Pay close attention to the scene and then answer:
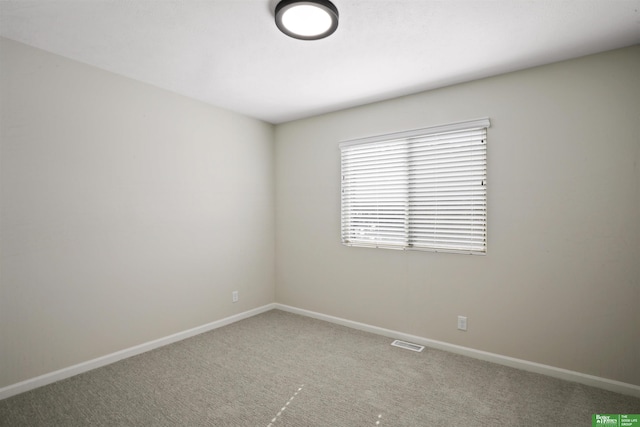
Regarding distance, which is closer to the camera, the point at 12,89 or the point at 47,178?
the point at 12,89

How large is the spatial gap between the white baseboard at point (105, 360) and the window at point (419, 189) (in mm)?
1788

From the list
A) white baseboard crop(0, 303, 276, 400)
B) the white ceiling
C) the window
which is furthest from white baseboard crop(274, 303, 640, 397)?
the white ceiling

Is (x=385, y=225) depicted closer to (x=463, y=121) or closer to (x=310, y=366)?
Result: (x=463, y=121)

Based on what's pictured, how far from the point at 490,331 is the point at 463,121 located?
1.93m

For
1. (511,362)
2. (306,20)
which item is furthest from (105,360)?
(511,362)

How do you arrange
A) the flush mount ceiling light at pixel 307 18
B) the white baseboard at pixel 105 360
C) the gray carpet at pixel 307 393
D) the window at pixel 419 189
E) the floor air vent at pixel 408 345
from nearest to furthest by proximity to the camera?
1. the flush mount ceiling light at pixel 307 18
2. the gray carpet at pixel 307 393
3. the white baseboard at pixel 105 360
4. the window at pixel 419 189
5. the floor air vent at pixel 408 345

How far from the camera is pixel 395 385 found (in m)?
2.51

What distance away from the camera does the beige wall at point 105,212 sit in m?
2.40

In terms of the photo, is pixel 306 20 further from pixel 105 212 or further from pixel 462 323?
pixel 462 323

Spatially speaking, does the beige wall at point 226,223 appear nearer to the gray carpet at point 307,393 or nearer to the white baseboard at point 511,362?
the white baseboard at point 511,362

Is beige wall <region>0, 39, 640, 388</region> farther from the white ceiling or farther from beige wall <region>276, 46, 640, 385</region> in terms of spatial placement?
the white ceiling

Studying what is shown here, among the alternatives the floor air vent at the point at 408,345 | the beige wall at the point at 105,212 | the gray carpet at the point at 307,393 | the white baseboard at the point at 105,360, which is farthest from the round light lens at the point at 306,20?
the white baseboard at the point at 105,360

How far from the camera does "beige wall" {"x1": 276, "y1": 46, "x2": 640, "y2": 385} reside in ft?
7.93

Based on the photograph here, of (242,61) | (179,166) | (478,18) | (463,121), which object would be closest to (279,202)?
(179,166)
